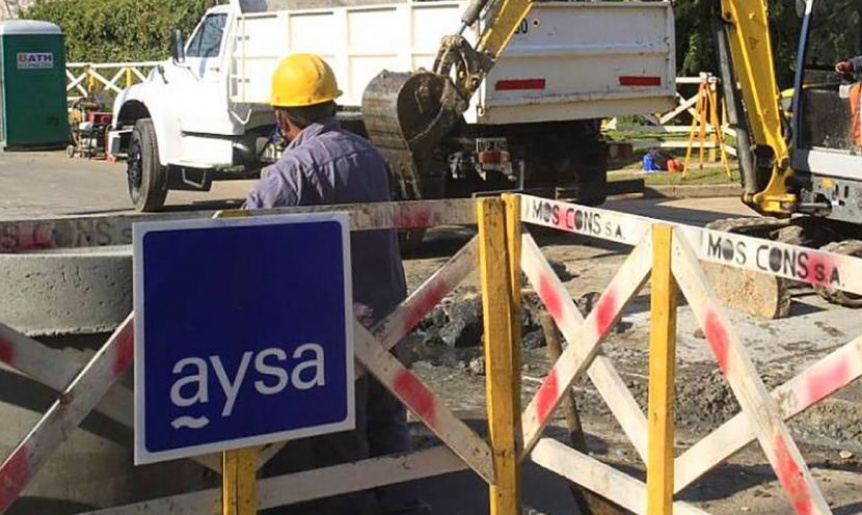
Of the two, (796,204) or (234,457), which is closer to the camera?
(234,457)

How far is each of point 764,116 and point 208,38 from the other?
22.8ft

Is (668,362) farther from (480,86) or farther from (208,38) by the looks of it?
(208,38)

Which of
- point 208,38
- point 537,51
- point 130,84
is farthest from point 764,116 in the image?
point 130,84

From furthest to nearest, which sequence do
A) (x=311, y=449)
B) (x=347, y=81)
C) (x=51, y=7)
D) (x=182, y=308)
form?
(x=51, y=7), (x=347, y=81), (x=311, y=449), (x=182, y=308)

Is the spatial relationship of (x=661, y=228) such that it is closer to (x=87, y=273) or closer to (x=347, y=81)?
(x=87, y=273)

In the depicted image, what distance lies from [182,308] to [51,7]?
38927mm

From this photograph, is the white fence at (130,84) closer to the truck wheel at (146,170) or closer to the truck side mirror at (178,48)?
the truck wheel at (146,170)

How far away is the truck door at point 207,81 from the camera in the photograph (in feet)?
46.7

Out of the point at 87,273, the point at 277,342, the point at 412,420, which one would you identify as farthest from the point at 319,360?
the point at 412,420

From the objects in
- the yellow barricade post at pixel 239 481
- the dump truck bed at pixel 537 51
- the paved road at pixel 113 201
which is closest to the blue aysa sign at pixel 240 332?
the yellow barricade post at pixel 239 481

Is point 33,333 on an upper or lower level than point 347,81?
lower

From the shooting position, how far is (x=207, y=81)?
572 inches

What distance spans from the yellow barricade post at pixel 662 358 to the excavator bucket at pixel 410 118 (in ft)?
23.3

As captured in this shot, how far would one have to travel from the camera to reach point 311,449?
4.82 m
